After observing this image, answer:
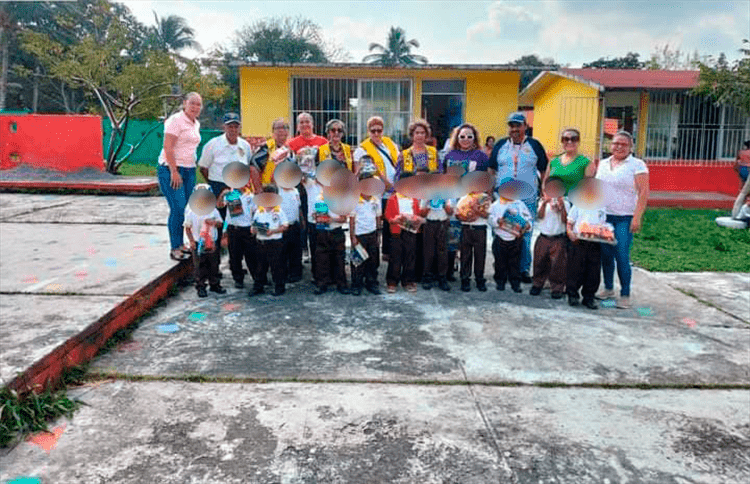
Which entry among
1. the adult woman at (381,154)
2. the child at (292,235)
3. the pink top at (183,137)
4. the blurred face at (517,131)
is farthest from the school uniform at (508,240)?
the pink top at (183,137)

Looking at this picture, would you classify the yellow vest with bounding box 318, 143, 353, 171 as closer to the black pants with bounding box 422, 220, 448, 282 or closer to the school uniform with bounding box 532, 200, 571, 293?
the black pants with bounding box 422, 220, 448, 282

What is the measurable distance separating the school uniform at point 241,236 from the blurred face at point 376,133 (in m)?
1.17

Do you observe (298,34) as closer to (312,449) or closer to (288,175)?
(288,175)

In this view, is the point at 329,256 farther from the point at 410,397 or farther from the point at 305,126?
the point at 410,397

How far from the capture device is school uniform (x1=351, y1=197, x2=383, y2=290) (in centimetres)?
515

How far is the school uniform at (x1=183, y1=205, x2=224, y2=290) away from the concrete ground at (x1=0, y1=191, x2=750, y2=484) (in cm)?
20

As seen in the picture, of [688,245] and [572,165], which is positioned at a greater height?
[572,165]

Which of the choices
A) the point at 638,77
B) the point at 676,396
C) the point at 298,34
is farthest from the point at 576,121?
the point at 298,34

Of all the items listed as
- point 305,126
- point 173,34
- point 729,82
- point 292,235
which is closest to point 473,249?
point 292,235

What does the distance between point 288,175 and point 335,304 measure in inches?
44.7

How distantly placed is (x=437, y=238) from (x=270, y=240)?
4.59 feet

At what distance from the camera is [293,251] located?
219 inches

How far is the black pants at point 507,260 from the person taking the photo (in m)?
5.38

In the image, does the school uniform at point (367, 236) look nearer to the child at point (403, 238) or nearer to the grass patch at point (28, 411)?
the child at point (403, 238)
